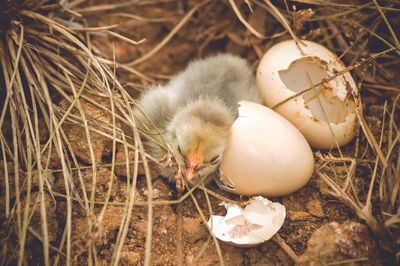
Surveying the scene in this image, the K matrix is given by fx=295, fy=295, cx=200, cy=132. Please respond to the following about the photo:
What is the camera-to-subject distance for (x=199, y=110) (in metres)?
1.30

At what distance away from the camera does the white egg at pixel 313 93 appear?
53.6 inches

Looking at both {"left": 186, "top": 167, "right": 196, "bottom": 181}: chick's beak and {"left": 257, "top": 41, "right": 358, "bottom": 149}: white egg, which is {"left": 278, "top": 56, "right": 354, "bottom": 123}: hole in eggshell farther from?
{"left": 186, "top": 167, "right": 196, "bottom": 181}: chick's beak

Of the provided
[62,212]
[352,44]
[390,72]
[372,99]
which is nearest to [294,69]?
[352,44]

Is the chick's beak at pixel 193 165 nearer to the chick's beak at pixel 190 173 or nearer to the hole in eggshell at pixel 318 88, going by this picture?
the chick's beak at pixel 190 173

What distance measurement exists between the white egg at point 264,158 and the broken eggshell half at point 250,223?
7 cm

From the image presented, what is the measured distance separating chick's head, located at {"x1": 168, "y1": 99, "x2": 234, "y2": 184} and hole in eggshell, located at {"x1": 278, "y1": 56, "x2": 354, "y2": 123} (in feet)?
1.23

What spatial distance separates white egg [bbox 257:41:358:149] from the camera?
1.36 meters

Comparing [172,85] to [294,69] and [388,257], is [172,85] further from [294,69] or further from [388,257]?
[388,257]

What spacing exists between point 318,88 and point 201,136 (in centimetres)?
64

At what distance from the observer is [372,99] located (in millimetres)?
1685

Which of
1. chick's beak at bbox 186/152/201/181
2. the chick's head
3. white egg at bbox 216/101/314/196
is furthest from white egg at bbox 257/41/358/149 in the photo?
chick's beak at bbox 186/152/201/181

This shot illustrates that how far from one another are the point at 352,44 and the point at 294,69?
0.42 meters

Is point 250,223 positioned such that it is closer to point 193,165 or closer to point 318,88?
point 193,165

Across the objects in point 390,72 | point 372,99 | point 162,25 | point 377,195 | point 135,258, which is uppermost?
point 162,25
